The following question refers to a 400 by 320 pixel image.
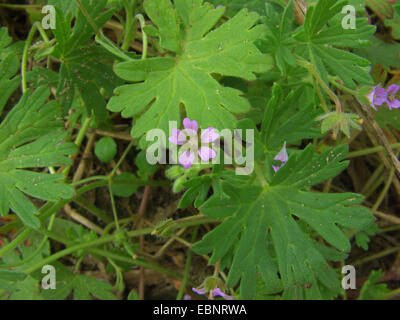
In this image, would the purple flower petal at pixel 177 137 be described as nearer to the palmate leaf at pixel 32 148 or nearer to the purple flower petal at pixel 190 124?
the purple flower petal at pixel 190 124

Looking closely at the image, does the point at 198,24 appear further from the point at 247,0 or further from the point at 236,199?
the point at 236,199

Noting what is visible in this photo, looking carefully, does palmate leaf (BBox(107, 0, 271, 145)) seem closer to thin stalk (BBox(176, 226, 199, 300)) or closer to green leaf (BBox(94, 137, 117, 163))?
green leaf (BBox(94, 137, 117, 163))

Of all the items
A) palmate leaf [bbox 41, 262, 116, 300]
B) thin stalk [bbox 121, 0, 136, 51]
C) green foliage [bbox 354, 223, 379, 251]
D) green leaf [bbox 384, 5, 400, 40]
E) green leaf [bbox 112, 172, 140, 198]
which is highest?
green leaf [bbox 384, 5, 400, 40]

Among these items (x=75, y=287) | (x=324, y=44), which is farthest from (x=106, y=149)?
(x=324, y=44)

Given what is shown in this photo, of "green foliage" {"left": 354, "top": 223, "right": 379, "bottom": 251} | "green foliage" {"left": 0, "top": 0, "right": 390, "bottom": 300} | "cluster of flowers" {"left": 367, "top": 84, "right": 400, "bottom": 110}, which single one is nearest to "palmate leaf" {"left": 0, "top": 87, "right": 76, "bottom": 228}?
"green foliage" {"left": 0, "top": 0, "right": 390, "bottom": 300}
